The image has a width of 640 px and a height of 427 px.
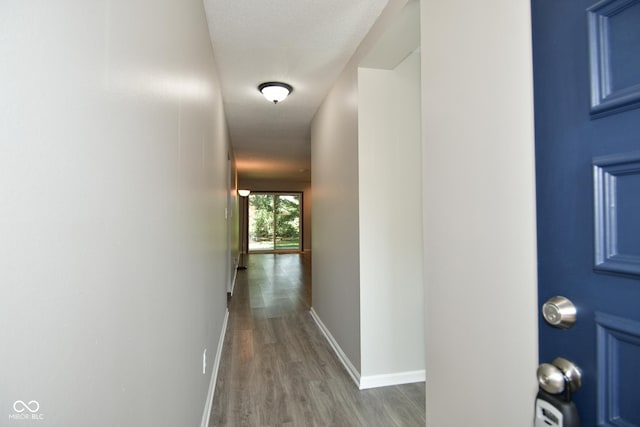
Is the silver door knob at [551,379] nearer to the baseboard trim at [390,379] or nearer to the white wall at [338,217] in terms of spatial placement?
the white wall at [338,217]

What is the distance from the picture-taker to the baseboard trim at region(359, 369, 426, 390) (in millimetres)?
2379

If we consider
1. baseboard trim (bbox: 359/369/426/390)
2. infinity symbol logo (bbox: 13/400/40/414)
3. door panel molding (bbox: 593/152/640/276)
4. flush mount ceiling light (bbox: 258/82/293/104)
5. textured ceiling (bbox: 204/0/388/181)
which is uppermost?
textured ceiling (bbox: 204/0/388/181)

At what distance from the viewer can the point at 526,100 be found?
92 cm

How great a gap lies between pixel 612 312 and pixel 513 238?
0.33m

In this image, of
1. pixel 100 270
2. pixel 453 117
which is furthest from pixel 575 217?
pixel 100 270

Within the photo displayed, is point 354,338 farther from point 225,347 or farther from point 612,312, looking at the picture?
point 612,312

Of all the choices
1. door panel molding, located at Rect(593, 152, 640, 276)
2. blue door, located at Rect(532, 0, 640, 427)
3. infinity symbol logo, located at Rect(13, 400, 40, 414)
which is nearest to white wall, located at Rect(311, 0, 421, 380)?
blue door, located at Rect(532, 0, 640, 427)

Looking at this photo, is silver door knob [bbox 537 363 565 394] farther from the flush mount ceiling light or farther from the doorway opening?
the doorway opening

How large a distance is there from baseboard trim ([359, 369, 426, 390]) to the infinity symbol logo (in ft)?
7.51

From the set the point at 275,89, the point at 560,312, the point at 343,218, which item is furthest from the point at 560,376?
the point at 275,89

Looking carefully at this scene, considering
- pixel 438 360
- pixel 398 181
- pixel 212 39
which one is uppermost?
pixel 212 39

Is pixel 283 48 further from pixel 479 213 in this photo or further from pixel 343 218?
pixel 479 213

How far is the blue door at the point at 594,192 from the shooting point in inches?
25.5

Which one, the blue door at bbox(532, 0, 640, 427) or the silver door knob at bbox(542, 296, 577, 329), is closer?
the blue door at bbox(532, 0, 640, 427)
